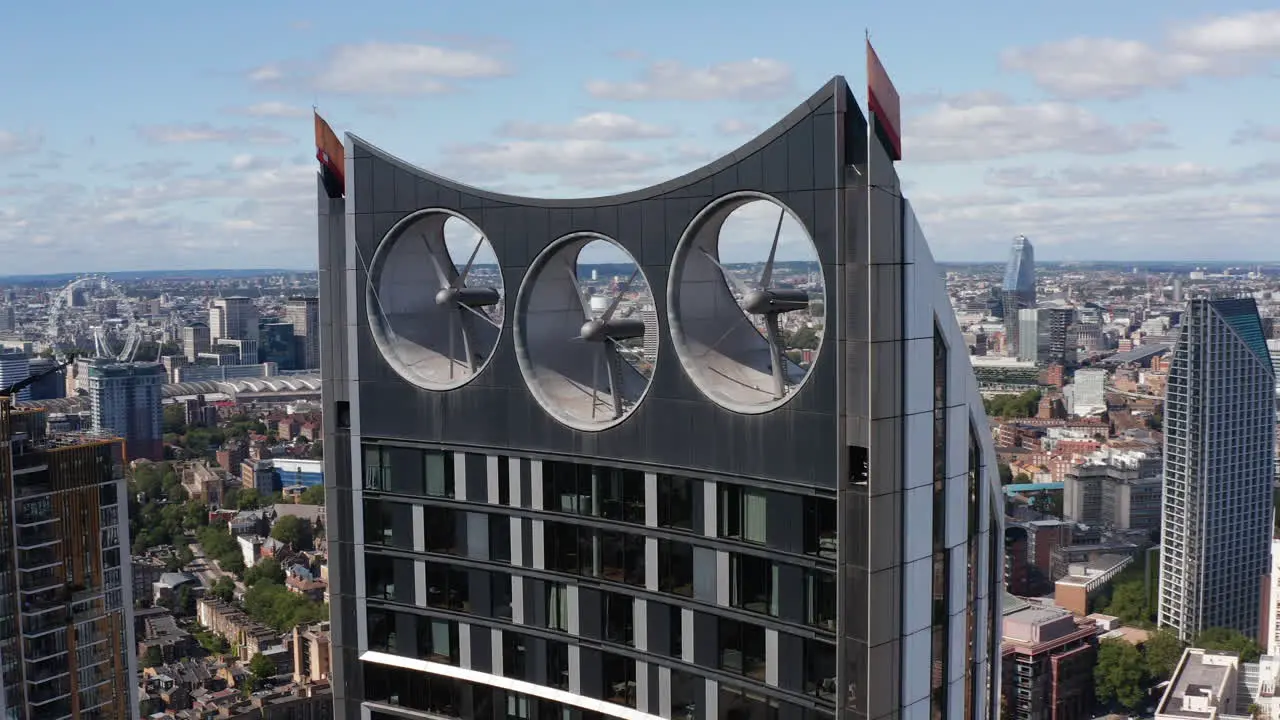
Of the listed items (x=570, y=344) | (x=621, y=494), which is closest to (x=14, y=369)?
(x=570, y=344)

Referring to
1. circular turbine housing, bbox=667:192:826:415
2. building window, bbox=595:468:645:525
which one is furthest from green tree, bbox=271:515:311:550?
circular turbine housing, bbox=667:192:826:415

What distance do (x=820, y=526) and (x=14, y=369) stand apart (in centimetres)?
16636

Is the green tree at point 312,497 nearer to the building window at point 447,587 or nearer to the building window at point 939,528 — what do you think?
the building window at point 447,587

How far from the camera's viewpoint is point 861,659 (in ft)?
48.1

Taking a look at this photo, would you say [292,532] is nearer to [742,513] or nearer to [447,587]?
[447,587]

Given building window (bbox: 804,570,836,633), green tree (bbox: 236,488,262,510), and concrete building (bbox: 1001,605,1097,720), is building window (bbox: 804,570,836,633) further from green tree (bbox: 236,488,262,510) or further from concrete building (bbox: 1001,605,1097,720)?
green tree (bbox: 236,488,262,510)

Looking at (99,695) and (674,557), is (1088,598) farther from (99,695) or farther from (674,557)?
(674,557)

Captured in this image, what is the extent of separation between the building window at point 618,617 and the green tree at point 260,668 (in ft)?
233

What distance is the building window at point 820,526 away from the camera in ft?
49.2

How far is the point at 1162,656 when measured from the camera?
86.8 meters

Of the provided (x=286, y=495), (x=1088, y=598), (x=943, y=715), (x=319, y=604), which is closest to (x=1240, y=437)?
(x=1088, y=598)

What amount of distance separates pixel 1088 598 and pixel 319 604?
57.8 metres

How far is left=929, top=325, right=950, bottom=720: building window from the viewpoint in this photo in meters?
15.2

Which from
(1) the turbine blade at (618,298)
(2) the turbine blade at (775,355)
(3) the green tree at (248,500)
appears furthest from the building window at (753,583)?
(3) the green tree at (248,500)
